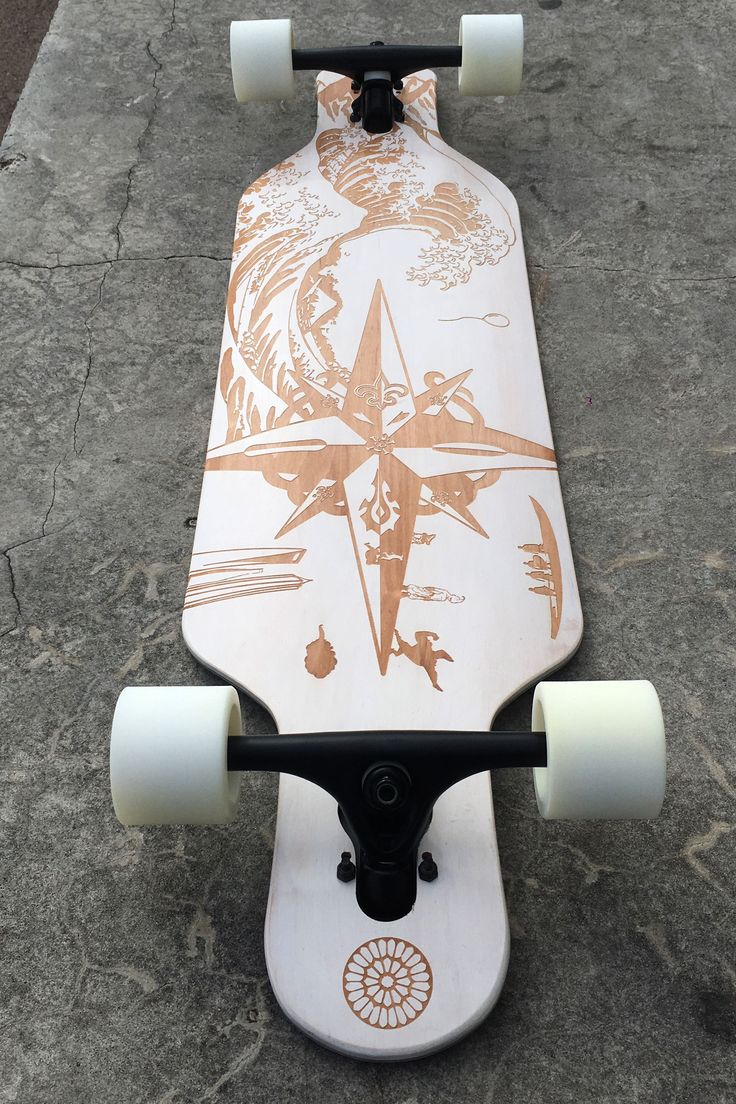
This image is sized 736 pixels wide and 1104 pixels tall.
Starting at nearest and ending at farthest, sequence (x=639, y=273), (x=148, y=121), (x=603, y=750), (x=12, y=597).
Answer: (x=603, y=750), (x=12, y=597), (x=639, y=273), (x=148, y=121)

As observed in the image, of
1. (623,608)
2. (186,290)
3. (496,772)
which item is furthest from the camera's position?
(186,290)

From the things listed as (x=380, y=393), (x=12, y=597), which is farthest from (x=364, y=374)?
(x=12, y=597)

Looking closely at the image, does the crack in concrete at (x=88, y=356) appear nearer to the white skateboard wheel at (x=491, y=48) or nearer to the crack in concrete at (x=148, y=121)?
the crack in concrete at (x=148, y=121)

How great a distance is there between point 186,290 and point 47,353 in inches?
13.7

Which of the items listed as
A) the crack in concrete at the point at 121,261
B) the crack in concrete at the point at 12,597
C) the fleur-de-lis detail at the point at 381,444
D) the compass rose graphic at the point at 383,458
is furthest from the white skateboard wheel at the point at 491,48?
the crack in concrete at the point at 12,597

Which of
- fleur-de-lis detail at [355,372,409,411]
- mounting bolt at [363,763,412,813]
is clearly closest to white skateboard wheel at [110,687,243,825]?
mounting bolt at [363,763,412,813]

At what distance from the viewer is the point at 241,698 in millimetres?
1728

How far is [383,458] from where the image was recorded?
6.43 ft

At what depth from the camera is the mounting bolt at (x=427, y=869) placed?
1.45m

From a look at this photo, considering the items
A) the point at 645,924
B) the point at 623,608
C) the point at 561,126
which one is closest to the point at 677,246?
the point at 561,126

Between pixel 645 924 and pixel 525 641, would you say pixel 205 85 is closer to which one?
pixel 525 641

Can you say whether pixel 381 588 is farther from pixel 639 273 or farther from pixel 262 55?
pixel 262 55

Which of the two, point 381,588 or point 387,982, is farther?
point 381,588

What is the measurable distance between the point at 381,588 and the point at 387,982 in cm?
63
